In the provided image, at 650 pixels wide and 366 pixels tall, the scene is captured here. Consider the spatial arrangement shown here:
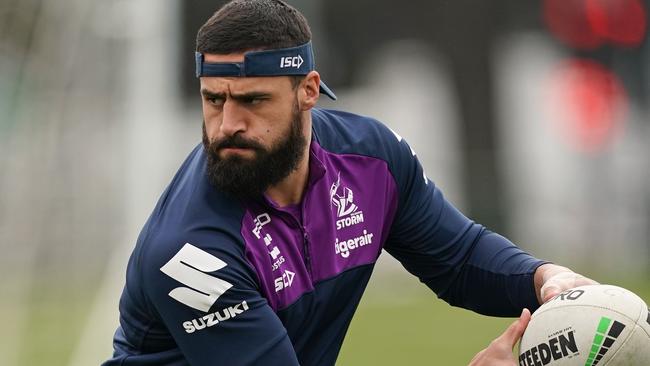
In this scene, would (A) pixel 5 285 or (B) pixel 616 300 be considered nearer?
(B) pixel 616 300

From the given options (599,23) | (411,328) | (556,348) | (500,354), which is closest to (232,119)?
(500,354)

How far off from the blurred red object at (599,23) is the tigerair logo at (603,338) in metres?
10.6

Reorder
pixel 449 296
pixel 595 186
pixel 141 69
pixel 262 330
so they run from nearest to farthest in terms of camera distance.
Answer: pixel 262 330 < pixel 449 296 < pixel 141 69 < pixel 595 186

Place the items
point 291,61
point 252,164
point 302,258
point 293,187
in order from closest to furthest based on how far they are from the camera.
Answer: point 252,164 → point 291,61 → point 302,258 → point 293,187

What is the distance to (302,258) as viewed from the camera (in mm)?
4754

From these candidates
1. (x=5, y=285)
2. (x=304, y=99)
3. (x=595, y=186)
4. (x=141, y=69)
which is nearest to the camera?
(x=304, y=99)

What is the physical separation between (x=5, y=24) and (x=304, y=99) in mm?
5571

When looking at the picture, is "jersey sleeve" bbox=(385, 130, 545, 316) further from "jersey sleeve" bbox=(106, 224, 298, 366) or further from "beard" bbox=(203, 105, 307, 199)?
"jersey sleeve" bbox=(106, 224, 298, 366)

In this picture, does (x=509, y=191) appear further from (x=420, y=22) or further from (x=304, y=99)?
(x=304, y=99)

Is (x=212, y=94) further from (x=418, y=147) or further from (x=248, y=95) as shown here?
(x=418, y=147)

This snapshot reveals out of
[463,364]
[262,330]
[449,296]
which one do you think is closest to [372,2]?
[463,364]

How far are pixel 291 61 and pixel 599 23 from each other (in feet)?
35.2

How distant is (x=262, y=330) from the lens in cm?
445

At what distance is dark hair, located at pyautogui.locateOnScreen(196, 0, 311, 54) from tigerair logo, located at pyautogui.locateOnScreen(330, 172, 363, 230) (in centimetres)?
63
